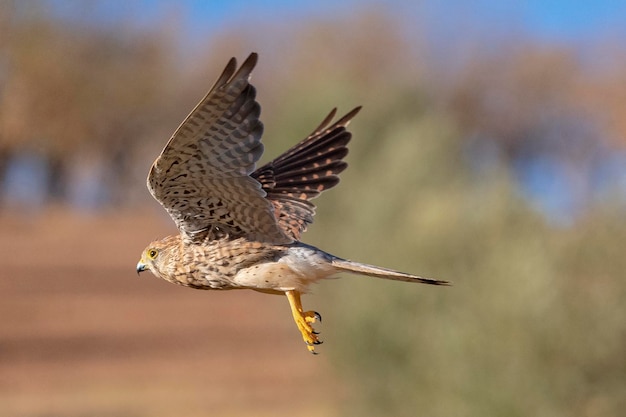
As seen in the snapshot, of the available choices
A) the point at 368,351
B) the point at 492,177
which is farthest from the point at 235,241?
the point at 368,351

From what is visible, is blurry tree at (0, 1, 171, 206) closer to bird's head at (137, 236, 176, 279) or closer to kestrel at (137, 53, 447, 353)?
bird's head at (137, 236, 176, 279)

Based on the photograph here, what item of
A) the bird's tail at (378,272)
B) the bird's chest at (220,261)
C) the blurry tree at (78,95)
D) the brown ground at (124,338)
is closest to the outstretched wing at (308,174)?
the bird's chest at (220,261)

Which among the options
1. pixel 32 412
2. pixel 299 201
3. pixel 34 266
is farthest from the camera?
pixel 34 266

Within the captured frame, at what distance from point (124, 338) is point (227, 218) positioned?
2439 centimetres

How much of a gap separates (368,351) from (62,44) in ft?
64.0

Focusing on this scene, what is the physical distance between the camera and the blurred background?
42.4 feet

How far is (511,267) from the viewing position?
13055 mm

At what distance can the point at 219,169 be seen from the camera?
5152 mm

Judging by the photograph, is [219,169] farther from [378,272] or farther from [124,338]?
[124,338]

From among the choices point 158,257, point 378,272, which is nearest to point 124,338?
point 158,257

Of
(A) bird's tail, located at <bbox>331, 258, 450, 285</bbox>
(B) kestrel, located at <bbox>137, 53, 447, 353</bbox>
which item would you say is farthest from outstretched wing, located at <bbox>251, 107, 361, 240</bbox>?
(A) bird's tail, located at <bbox>331, 258, 450, 285</bbox>

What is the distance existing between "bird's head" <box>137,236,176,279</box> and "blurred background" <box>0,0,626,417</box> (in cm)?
767

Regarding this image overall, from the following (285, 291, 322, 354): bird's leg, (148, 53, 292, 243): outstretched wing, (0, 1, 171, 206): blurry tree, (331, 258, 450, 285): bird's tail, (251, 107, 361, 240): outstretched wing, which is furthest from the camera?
(0, 1, 171, 206): blurry tree

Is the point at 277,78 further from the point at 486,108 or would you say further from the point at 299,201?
the point at 299,201
